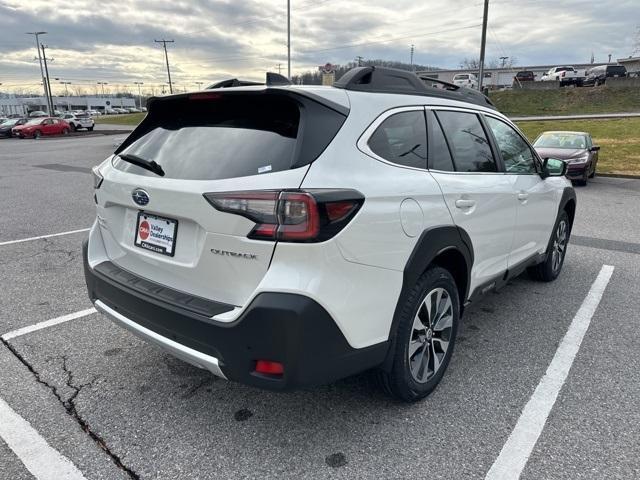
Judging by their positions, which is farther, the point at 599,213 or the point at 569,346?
the point at 599,213

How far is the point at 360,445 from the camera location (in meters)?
2.48

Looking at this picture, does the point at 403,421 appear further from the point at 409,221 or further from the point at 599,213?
the point at 599,213

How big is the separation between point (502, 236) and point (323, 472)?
2158 millimetres

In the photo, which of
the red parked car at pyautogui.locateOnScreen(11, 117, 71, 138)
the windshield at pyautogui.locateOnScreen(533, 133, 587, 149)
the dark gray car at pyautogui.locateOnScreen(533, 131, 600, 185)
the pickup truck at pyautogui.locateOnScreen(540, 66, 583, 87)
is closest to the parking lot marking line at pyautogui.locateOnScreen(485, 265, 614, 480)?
the dark gray car at pyautogui.locateOnScreen(533, 131, 600, 185)

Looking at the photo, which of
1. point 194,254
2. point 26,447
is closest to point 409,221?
point 194,254

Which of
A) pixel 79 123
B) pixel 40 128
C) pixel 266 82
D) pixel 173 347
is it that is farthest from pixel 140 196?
Result: pixel 79 123

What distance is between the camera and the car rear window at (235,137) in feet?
7.38

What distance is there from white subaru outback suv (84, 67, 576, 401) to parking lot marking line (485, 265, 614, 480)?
0.53m

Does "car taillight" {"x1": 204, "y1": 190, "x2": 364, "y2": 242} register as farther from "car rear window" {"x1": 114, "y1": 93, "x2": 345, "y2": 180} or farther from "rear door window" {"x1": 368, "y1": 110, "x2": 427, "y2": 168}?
"rear door window" {"x1": 368, "y1": 110, "x2": 427, "y2": 168}

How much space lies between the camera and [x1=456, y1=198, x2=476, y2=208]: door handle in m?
2.94

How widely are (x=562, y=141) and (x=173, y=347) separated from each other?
13.7m

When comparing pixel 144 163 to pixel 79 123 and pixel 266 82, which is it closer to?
pixel 266 82

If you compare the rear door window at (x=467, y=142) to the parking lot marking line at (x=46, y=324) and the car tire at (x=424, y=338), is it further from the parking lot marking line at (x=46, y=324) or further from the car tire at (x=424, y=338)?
the parking lot marking line at (x=46, y=324)

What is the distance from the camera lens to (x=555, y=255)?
5047 millimetres
